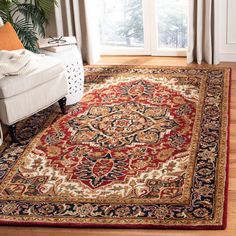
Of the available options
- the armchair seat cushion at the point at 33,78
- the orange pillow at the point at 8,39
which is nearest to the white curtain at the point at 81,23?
the orange pillow at the point at 8,39

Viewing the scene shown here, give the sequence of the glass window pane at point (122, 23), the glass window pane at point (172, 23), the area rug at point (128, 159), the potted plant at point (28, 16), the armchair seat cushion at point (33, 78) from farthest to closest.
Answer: the glass window pane at point (122, 23) < the glass window pane at point (172, 23) < the potted plant at point (28, 16) < the armchair seat cushion at point (33, 78) < the area rug at point (128, 159)

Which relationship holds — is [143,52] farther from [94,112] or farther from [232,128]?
[232,128]

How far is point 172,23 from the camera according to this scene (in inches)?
211

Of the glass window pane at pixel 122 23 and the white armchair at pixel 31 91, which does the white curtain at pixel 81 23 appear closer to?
the glass window pane at pixel 122 23

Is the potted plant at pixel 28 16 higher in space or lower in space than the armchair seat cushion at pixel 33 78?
higher

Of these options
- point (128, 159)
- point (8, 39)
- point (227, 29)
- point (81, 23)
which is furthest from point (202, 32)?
point (128, 159)

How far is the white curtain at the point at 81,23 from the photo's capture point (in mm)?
5316

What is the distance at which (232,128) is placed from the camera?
3.83 metres

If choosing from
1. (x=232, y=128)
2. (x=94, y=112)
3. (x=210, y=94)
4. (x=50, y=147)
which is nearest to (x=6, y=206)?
(x=50, y=147)

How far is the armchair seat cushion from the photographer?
12.1 feet

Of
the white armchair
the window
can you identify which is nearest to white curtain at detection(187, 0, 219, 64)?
the window

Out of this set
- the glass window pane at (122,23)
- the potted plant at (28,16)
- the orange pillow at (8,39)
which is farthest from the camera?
the glass window pane at (122,23)

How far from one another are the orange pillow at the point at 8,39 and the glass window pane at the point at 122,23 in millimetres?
1490

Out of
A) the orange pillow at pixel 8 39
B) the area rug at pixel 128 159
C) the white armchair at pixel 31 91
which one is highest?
the orange pillow at pixel 8 39
